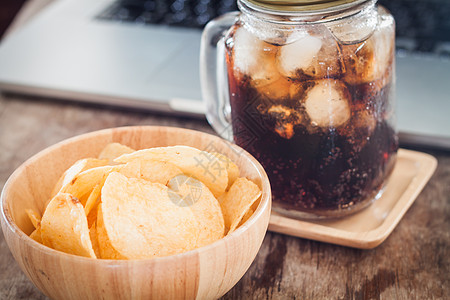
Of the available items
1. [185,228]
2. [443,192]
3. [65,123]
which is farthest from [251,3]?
[65,123]

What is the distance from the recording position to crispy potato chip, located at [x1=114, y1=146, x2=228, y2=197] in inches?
22.5

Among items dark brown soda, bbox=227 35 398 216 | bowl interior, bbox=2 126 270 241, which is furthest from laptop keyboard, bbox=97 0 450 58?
bowl interior, bbox=2 126 270 241

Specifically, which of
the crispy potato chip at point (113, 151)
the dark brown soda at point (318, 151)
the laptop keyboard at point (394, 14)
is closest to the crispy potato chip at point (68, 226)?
the crispy potato chip at point (113, 151)

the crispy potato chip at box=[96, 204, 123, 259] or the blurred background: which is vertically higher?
the crispy potato chip at box=[96, 204, 123, 259]

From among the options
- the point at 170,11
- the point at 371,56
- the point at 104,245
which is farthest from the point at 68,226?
the point at 170,11

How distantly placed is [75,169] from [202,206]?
0.46 ft

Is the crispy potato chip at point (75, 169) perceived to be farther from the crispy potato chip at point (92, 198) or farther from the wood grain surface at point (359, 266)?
the wood grain surface at point (359, 266)

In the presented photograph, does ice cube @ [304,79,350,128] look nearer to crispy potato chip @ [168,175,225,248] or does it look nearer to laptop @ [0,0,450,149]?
crispy potato chip @ [168,175,225,248]

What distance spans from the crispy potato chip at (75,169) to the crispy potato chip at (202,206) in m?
0.09

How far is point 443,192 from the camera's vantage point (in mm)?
769

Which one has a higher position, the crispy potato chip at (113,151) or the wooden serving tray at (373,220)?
the crispy potato chip at (113,151)

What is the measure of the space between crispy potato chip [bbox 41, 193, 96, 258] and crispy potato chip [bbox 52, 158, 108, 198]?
5cm

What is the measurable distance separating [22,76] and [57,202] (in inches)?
25.3

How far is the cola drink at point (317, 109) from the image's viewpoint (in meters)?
0.60
